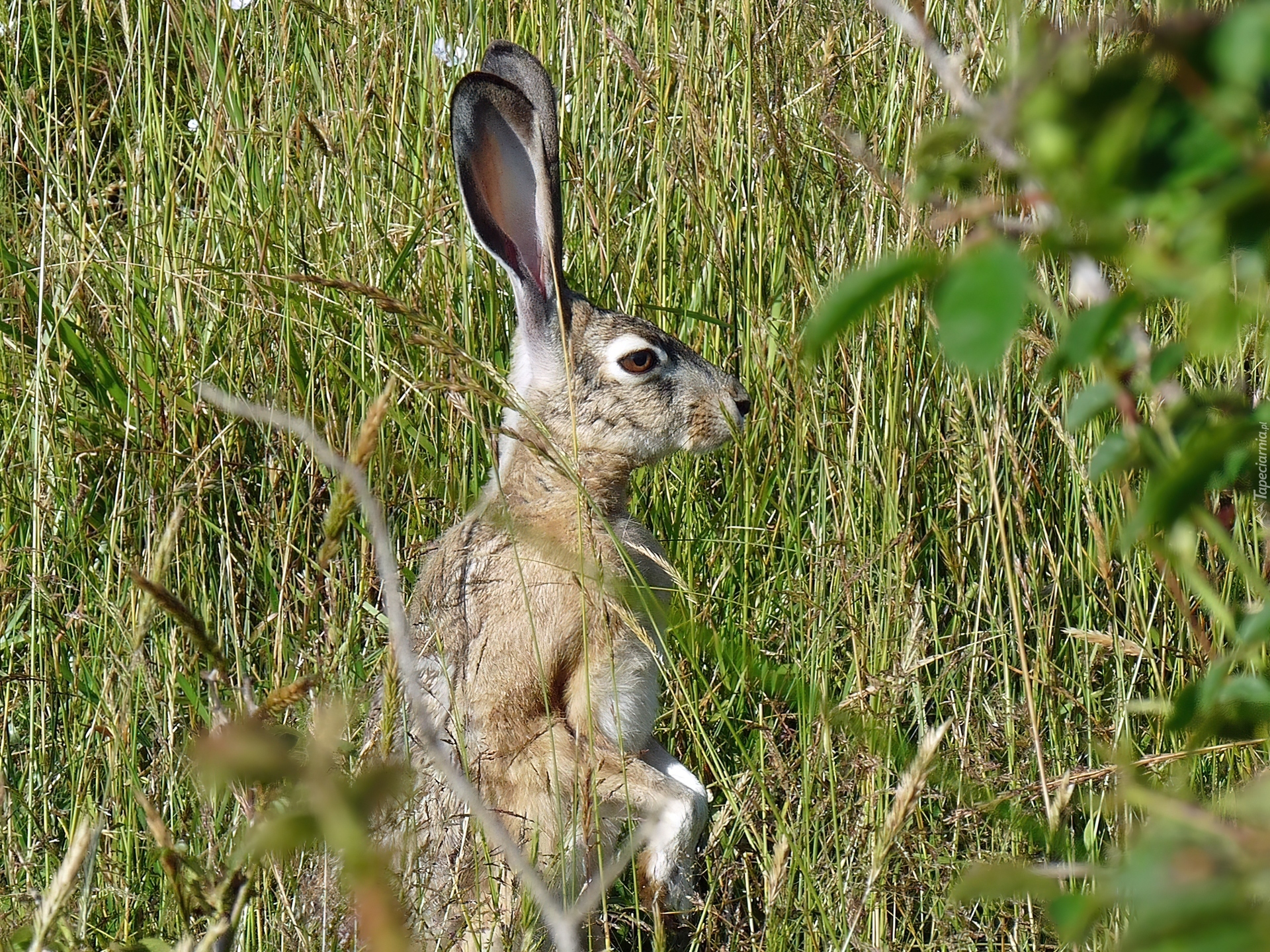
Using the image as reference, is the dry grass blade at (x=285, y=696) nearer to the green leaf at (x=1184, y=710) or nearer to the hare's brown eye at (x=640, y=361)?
the green leaf at (x=1184, y=710)

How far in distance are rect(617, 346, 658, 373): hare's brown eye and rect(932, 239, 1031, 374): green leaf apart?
314 centimetres

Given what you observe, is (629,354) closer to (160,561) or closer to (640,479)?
(640,479)

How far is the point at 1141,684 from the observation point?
3.50 meters

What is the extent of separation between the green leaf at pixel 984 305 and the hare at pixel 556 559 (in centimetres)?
235

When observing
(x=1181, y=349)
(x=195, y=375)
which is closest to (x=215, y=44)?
(x=195, y=375)

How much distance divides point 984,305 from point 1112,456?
478mm

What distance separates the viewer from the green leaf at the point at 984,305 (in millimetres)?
730

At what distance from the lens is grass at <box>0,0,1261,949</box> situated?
2.96 m

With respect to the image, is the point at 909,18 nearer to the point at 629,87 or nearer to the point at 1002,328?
the point at 1002,328

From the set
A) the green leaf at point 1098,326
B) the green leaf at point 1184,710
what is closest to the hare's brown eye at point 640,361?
the green leaf at point 1184,710

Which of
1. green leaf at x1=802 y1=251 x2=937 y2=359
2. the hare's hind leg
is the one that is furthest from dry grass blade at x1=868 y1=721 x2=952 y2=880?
the hare's hind leg

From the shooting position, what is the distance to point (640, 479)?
441 cm

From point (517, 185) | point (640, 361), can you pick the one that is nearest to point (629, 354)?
point (640, 361)

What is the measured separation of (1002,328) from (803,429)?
2980 millimetres
